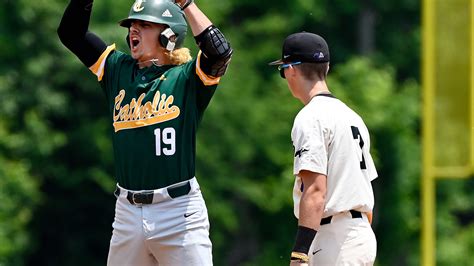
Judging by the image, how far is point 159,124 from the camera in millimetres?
6211

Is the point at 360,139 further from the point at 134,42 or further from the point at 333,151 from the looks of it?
the point at 134,42

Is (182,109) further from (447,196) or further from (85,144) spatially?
(447,196)

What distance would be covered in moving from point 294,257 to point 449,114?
23.3ft

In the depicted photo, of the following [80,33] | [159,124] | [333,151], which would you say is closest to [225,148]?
[80,33]

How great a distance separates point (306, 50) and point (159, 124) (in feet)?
2.51

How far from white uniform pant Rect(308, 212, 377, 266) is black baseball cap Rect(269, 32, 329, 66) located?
0.73 meters

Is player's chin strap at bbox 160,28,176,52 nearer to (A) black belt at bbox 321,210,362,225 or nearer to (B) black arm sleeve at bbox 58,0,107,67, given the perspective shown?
(B) black arm sleeve at bbox 58,0,107,67

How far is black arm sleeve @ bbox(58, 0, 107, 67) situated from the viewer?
21.3 feet

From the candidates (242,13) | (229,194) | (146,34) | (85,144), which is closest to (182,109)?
(146,34)

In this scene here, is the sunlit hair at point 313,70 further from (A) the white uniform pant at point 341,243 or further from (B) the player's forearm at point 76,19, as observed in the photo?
(B) the player's forearm at point 76,19

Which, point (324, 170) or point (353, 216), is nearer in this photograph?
point (324, 170)

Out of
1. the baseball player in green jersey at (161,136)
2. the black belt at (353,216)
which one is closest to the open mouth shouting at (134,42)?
the baseball player in green jersey at (161,136)

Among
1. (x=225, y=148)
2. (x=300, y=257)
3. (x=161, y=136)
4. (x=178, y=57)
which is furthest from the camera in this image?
(x=225, y=148)

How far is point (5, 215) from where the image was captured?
20.3 metres
